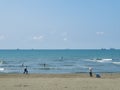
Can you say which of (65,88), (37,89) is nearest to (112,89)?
(65,88)

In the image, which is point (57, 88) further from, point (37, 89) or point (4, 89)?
point (4, 89)

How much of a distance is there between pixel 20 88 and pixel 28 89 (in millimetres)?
912

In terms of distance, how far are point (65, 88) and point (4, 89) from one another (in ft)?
14.7

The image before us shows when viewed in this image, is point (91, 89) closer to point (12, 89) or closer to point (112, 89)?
point (112, 89)

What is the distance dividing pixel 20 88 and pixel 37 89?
1.43m

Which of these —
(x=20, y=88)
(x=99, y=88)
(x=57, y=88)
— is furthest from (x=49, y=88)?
(x=99, y=88)

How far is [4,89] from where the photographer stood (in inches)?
976

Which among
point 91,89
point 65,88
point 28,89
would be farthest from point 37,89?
point 91,89

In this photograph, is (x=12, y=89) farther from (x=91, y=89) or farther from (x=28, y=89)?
(x=91, y=89)

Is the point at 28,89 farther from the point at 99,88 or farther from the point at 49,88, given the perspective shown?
the point at 99,88

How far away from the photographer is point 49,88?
25500 mm

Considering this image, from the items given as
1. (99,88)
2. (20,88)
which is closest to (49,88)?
(20,88)

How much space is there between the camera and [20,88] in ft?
83.6

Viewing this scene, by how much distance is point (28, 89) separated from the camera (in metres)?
24.8
